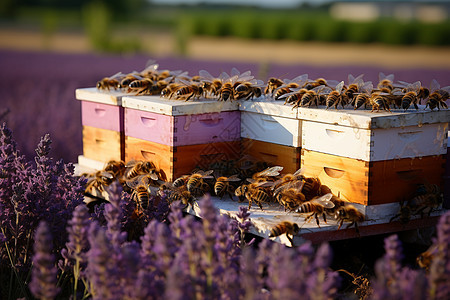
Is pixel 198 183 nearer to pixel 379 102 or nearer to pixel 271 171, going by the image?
pixel 271 171

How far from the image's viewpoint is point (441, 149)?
3.63m

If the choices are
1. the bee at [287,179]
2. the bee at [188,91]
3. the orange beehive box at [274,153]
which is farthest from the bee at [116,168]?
the bee at [287,179]

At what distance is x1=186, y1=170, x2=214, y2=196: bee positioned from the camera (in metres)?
3.69

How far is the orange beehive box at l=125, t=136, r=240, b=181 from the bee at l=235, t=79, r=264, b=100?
0.33 m

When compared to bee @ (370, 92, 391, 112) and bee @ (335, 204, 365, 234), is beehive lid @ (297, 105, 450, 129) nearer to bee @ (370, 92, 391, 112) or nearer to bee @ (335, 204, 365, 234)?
bee @ (370, 92, 391, 112)

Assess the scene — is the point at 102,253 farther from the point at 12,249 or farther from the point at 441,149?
the point at 441,149

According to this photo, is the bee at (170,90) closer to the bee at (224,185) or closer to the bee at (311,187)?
the bee at (224,185)

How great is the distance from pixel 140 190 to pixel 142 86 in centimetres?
115

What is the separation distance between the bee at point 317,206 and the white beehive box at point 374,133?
30 cm

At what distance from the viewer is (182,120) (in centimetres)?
393

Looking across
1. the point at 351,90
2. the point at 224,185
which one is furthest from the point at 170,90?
the point at 351,90

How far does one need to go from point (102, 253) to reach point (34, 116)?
631 cm

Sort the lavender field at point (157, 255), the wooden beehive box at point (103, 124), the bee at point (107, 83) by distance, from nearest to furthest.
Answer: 1. the lavender field at point (157, 255)
2. the wooden beehive box at point (103, 124)
3. the bee at point (107, 83)

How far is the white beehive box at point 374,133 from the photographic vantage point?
329 cm
